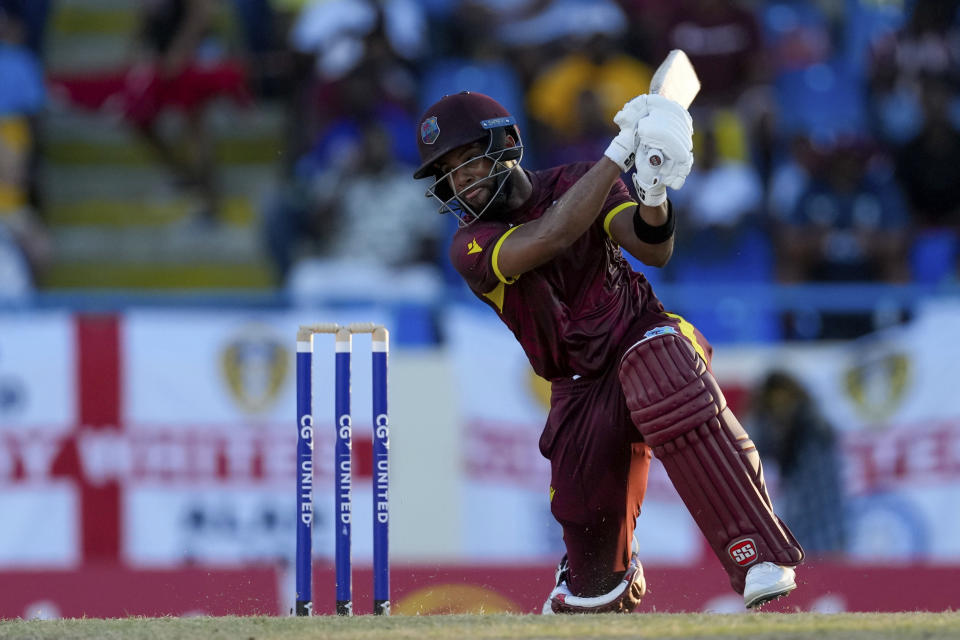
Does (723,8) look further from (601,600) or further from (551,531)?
(601,600)

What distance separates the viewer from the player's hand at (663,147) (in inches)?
180

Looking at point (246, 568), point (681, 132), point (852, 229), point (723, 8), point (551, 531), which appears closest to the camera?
point (681, 132)

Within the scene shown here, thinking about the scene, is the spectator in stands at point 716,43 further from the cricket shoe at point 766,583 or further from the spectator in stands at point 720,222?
the cricket shoe at point 766,583

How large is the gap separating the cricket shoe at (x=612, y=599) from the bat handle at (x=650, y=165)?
4.76 feet

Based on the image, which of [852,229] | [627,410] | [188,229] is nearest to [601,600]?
[627,410]

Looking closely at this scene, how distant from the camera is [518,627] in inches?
173

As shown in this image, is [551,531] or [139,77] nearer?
[551,531]

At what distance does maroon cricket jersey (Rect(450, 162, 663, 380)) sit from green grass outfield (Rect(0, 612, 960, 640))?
93 centimetres

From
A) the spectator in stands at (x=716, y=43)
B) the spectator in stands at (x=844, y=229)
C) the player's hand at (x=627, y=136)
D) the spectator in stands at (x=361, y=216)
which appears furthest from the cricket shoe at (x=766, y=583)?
the spectator in stands at (x=716, y=43)

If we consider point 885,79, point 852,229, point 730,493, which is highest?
point 885,79

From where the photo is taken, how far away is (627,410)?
505 centimetres

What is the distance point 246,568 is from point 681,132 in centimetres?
339

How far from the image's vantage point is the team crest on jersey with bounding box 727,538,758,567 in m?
4.68

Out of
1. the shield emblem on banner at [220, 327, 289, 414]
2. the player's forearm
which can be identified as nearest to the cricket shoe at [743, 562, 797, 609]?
the player's forearm
